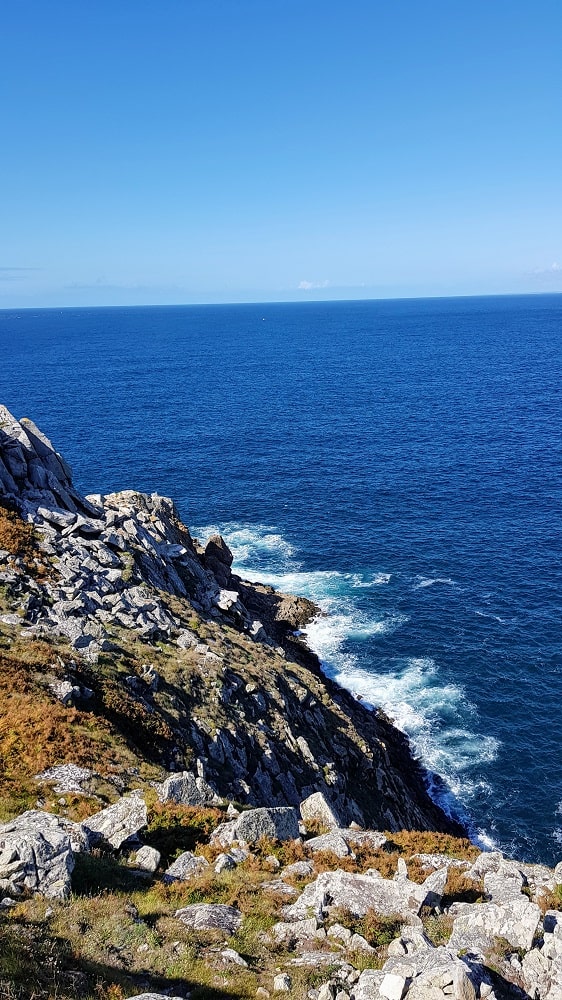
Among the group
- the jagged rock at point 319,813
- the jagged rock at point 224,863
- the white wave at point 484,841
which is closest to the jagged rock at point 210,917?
the jagged rock at point 224,863

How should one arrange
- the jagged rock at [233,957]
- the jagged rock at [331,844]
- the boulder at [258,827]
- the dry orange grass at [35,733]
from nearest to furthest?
1. the jagged rock at [233,957]
2. the boulder at [258,827]
3. the jagged rock at [331,844]
4. the dry orange grass at [35,733]

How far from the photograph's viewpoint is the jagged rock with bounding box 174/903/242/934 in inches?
677

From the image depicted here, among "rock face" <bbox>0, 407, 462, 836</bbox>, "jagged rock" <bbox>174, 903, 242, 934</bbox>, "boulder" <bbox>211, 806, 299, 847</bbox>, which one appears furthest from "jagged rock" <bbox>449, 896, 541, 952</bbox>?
"rock face" <bbox>0, 407, 462, 836</bbox>

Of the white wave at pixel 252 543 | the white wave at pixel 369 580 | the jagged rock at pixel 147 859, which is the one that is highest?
the jagged rock at pixel 147 859

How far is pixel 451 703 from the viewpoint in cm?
5997

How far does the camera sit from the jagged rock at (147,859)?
19.8m

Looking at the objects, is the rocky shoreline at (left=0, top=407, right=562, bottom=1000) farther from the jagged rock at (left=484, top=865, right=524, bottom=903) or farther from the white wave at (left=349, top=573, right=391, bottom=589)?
the white wave at (left=349, top=573, right=391, bottom=589)

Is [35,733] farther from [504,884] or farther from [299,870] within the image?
[504,884]

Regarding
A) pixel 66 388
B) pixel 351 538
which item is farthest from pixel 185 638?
pixel 66 388

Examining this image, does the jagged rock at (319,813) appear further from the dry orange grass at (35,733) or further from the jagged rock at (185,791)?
the dry orange grass at (35,733)

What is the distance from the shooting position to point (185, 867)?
20281 millimetres

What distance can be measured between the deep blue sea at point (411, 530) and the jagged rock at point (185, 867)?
3446cm

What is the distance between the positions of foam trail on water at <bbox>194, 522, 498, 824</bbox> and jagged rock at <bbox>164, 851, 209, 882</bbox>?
1343 inches

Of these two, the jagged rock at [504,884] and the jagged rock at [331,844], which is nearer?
the jagged rock at [504,884]
